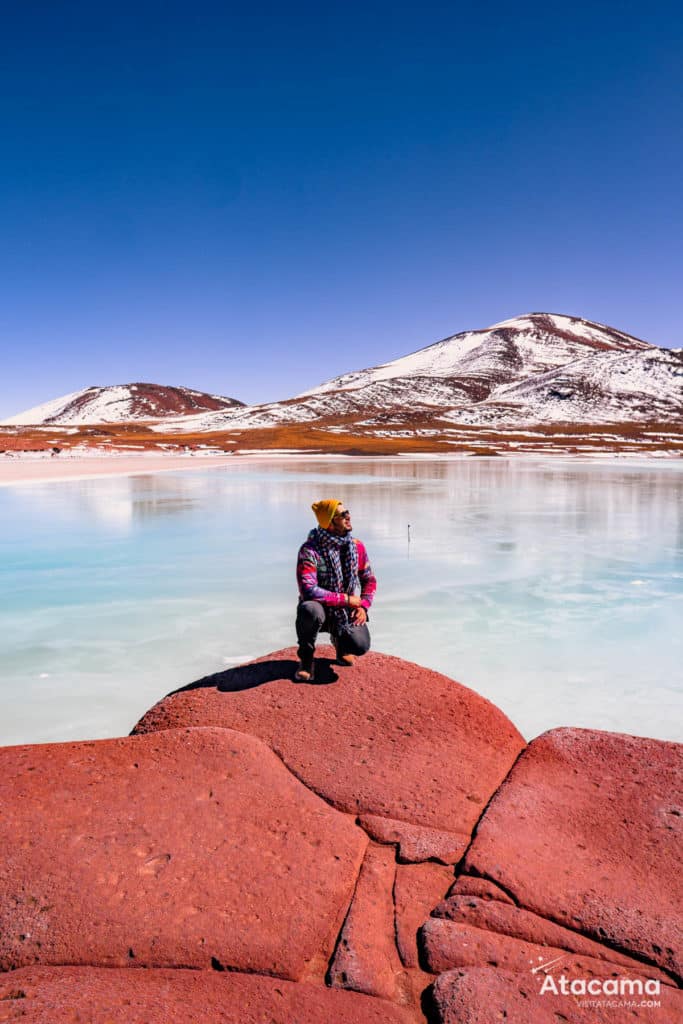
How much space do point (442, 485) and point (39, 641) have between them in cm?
2433

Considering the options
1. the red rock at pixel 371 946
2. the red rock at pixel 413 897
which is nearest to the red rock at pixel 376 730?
the red rock at pixel 413 897

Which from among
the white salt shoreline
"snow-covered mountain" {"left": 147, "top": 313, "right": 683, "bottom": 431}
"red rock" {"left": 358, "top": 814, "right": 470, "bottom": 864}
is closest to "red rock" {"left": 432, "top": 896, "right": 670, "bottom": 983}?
"red rock" {"left": 358, "top": 814, "right": 470, "bottom": 864}

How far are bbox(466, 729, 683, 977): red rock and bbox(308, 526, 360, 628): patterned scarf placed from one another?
1787mm

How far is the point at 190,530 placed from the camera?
15.9 m

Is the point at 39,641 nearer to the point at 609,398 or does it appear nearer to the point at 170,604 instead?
the point at 170,604

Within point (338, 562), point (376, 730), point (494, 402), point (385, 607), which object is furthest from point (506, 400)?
point (376, 730)

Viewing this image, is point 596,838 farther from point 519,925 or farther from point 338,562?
point 338,562

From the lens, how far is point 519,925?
288cm

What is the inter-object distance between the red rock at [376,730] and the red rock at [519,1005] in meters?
0.86

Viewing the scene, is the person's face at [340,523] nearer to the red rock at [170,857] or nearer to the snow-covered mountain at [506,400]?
the red rock at [170,857]

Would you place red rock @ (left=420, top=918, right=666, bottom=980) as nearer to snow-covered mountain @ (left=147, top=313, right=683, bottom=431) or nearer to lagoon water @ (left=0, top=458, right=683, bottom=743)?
lagoon water @ (left=0, top=458, right=683, bottom=743)

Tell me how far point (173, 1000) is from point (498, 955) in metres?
1.33

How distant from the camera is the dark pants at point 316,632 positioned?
5.05 metres

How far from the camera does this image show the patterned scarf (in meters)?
5.22
